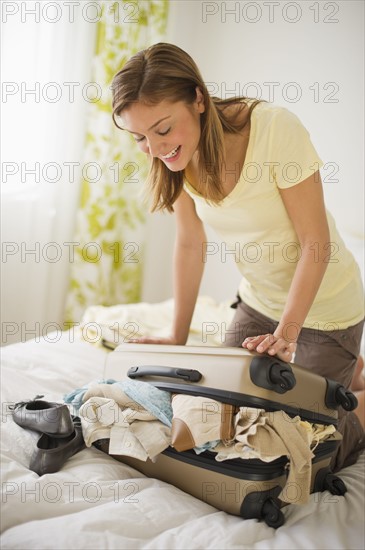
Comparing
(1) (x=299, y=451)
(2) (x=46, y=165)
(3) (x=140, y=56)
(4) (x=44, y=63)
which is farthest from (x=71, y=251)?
(1) (x=299, y=451)

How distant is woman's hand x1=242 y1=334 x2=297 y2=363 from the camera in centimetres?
126

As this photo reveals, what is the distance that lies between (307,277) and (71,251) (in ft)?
5.67

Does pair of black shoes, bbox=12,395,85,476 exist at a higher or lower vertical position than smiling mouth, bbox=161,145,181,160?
lower

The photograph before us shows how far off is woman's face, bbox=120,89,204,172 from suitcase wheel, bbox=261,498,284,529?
781mm

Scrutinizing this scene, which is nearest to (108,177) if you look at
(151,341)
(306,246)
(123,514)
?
(151,341)

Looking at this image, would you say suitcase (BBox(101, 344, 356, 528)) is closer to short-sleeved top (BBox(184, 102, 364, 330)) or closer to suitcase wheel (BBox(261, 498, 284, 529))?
suitcase wheel (BBox(261, 498, 284, 529))

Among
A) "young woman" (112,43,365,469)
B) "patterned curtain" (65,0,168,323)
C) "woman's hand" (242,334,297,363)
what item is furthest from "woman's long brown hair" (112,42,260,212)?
"patterned curtain" (65,0,168,323)

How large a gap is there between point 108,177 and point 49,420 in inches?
74.6

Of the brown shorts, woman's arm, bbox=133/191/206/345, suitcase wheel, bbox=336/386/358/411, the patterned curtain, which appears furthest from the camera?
the patterned curtain

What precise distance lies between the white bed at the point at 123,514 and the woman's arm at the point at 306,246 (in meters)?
0.41

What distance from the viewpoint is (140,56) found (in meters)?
1.38

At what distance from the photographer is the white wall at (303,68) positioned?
2453 mm

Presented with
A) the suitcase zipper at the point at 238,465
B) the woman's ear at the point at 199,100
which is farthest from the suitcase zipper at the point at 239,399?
the woman's ear at the point at 199,100

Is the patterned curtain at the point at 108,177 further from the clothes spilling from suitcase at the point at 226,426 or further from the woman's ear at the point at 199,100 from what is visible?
the clothes spilling from suitcase at the point at 226,426
